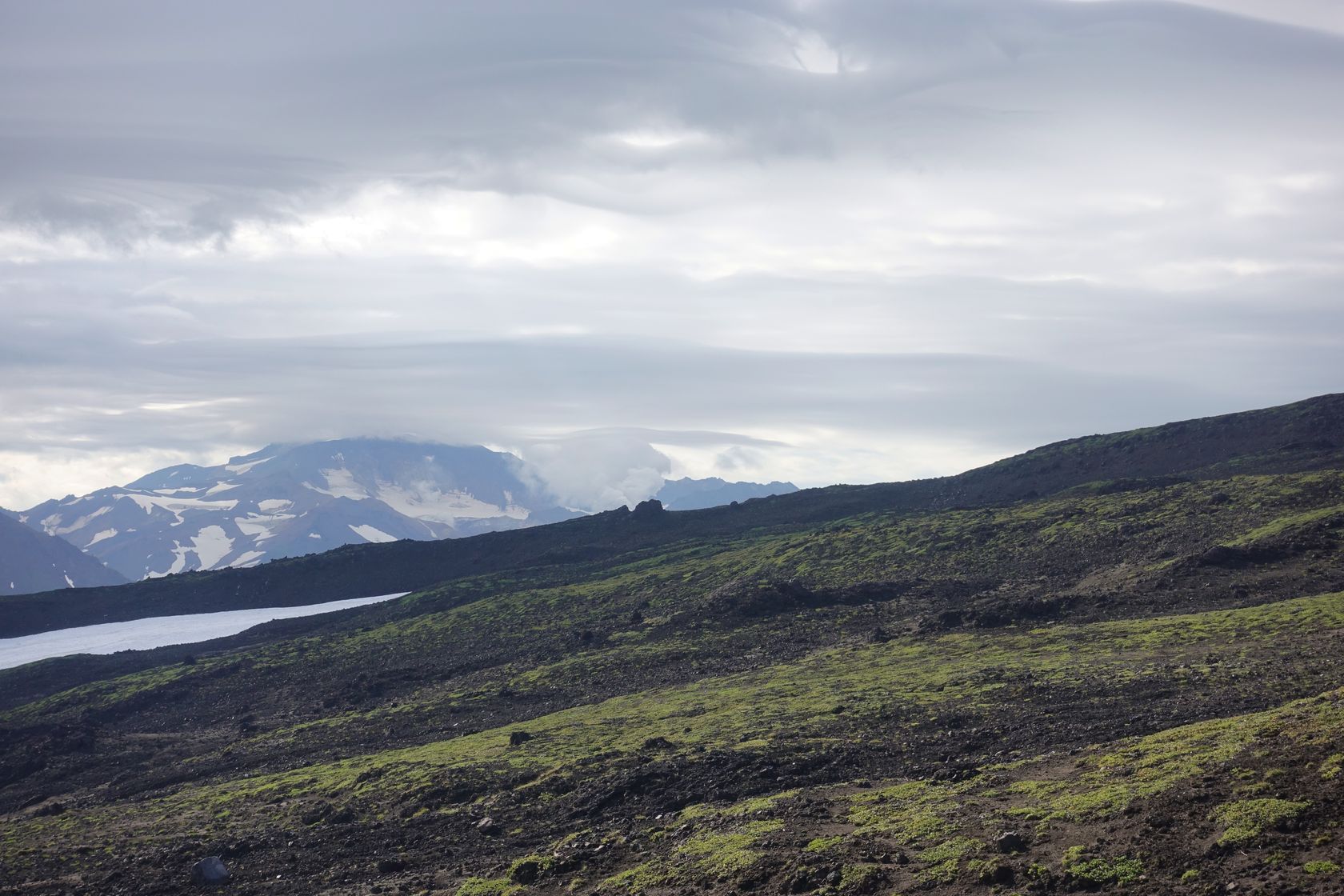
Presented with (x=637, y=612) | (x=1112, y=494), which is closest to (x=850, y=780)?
(x=637, y=612)

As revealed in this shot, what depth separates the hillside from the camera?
31312mm

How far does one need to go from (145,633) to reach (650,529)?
3207 inches

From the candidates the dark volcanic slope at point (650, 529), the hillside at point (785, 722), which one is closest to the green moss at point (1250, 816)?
the hillside at point (785, 722)

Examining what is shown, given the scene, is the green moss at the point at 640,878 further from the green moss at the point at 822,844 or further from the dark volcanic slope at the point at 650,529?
the dark volcanic slope at the point at 650,529

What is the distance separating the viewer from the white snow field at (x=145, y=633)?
139m

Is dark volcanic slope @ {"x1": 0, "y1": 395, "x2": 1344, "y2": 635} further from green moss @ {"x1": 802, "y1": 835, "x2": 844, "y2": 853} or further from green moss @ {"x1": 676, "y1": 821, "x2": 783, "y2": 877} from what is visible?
green moss @ {"x1": 802, "y1": 835, "x2": 844, "y2": 853}

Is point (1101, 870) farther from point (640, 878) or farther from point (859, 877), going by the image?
point (640, 878)

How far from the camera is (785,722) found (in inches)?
2238

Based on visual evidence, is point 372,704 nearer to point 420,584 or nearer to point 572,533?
point 420,584

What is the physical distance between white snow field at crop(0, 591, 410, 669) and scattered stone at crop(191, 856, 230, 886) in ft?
334

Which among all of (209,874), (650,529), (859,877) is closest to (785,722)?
(859,877)

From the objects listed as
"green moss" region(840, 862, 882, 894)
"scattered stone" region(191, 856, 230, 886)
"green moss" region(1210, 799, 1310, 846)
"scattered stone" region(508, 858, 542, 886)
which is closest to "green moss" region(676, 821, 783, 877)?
"green moss" region(840, 862, 882, 894)

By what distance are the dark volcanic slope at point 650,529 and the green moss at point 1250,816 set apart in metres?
119

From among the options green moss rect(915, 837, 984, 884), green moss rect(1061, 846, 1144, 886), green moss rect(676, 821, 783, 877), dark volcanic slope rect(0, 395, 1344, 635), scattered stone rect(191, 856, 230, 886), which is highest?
dark volcanic slope rect(0, 395, 1344, 635)
